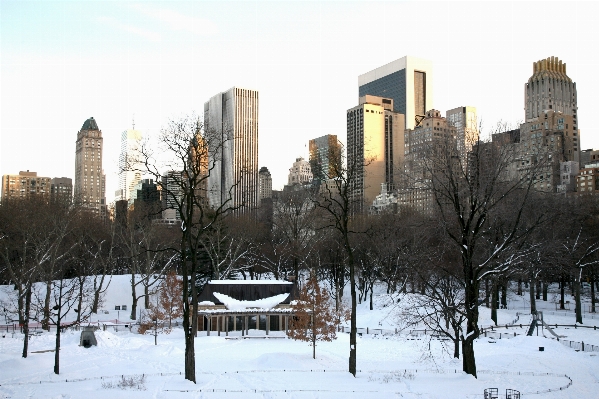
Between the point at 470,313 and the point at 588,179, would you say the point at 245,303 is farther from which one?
the point at 588,179

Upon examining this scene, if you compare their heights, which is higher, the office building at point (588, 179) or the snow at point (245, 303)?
the office building at point (588, 179)

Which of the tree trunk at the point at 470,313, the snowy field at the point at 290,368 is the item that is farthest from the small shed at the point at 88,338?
the tree trunk at the point at 470,313

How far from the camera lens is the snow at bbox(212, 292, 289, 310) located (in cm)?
4512

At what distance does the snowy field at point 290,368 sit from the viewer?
73.4 feet

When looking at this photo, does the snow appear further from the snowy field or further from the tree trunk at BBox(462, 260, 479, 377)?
the tree trunk at BBox(462, 260, 479, 377)

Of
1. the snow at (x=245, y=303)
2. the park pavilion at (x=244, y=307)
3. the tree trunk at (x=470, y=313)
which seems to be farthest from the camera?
the snow at (x=245, y=303)

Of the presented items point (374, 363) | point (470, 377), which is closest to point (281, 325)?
point (374, 363)

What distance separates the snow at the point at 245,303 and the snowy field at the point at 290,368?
248cm

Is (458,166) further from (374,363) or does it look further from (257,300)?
(257,300)

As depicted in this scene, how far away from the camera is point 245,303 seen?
1790 inches

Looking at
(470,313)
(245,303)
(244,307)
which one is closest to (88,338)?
(244,307)

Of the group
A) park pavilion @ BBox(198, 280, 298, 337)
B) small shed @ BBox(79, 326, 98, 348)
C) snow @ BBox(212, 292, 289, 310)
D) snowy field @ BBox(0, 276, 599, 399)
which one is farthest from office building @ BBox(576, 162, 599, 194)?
small shed @ BBox(79, 326, 98, 348)

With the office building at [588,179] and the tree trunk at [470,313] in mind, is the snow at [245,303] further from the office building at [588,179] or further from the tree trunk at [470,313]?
the office building at [588,179]

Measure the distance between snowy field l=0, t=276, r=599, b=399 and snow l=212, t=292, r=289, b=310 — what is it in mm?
2477
